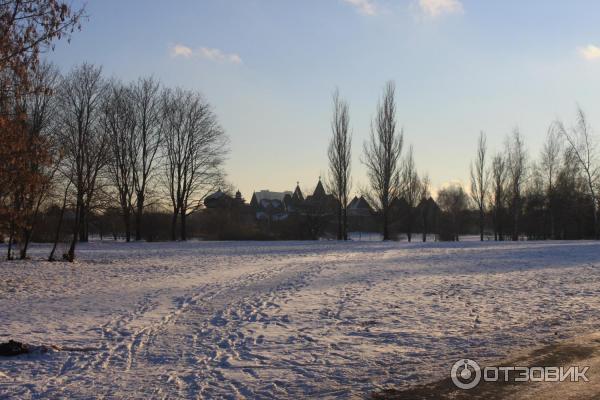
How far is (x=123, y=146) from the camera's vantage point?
47.3 meters

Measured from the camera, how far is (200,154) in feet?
165

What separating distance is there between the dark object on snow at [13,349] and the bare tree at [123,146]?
39641 mm

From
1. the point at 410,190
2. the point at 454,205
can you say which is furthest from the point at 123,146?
the point at 454,205

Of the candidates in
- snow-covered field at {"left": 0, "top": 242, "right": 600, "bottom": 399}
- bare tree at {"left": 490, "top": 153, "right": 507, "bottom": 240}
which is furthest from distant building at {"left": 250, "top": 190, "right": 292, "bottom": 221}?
snow-covered field at {"left": 0, "top": 242, "right": 600, "bottom": 399}

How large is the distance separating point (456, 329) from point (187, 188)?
42.4 meters

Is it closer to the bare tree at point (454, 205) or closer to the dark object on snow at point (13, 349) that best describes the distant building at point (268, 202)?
the bare tree at point (454, 205)

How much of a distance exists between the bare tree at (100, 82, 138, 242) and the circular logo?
42.4 meters

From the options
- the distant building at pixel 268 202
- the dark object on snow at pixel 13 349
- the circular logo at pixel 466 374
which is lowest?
the circular logo at pixel 466 374

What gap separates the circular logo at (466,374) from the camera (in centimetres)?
611

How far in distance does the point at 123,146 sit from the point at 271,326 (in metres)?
40.9

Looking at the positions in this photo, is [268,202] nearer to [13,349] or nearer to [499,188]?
[499,188]

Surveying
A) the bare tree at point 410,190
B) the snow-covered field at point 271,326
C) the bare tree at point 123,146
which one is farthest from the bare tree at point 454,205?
the snow-covered field at point 271,326

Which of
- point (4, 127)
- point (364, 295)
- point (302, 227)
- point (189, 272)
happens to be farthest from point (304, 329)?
point (302, 227)

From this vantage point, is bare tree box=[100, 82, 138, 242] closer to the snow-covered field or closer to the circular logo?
the snow-covered field
